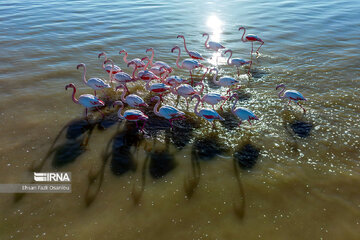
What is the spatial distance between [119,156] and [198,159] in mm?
2215

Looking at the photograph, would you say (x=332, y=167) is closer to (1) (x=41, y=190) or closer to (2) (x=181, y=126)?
(2) (x=181, y=126)

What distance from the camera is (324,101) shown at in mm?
8641

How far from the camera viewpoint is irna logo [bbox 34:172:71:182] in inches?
238

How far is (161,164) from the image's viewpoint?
6473mm

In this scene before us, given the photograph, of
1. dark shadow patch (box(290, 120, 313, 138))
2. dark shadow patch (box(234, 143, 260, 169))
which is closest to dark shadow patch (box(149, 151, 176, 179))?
dark shadow patch (box(234, 143, 260, 169))

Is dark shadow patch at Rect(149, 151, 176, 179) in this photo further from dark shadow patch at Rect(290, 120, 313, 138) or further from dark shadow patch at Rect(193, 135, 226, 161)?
dark shadow patch at Rect(290, 120, 313, 138)

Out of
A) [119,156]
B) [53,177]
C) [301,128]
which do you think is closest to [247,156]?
[301,128]

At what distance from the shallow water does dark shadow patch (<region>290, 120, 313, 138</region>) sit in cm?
3

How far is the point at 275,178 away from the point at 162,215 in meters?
2.91

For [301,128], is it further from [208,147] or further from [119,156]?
[119,156]

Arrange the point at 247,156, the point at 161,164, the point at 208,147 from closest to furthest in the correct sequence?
the point at 161,164 → the point at 247,156 → the point at 208,147

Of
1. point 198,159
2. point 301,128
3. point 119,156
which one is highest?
point 301,128

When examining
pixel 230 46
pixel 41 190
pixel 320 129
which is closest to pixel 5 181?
pixel 41 190

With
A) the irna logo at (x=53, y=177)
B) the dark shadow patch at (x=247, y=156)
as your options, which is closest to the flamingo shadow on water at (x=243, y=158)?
the dark shadow patch at (x=247, y=156)
